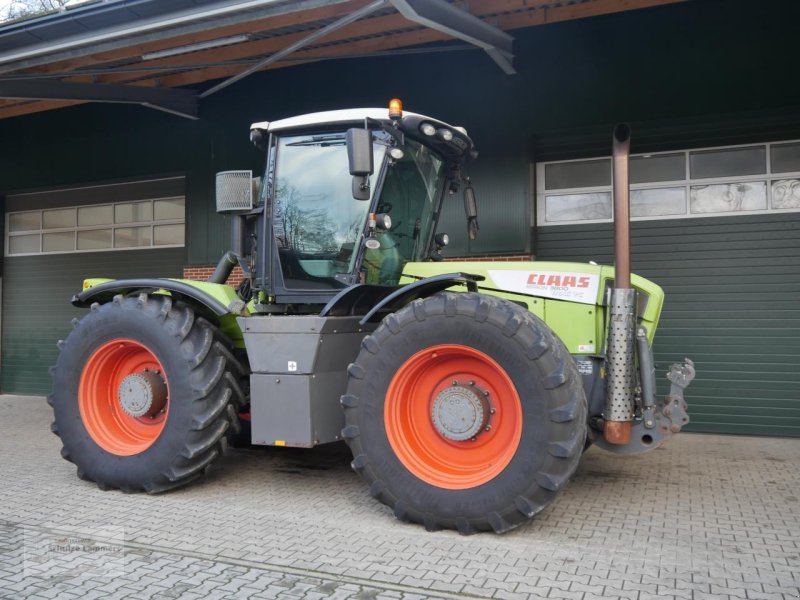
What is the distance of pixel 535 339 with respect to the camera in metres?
4.42

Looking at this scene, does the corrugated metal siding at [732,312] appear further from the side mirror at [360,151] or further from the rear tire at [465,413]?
the side mirror at [360,151]

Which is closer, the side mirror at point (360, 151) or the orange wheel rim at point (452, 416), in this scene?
the orange wheel rim at point (452, 416)

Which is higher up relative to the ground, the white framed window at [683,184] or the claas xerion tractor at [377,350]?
the white framed window at [683,184]

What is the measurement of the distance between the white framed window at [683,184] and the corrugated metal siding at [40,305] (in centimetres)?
711

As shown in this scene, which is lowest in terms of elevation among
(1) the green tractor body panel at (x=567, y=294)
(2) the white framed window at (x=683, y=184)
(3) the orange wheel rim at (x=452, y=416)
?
(3) the orange wheel rim at (x=452, y=416)

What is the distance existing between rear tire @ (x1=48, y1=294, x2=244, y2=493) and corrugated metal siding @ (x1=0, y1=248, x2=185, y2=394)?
20.9 feet

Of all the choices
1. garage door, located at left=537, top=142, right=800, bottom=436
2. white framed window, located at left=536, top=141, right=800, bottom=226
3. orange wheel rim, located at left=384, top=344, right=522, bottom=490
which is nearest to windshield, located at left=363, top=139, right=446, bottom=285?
orange wheel rim, located at left=384, top=344, right=522, bottom=490

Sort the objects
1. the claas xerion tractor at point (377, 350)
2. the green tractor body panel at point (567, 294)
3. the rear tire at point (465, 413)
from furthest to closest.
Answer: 1. the green tractor body panel at point (567, 294)
2. the claas xerion tractor at point (377, 350)
3. the rear tire at point (465, 413)

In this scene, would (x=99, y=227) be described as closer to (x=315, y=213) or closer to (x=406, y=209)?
(x=315, y=213)

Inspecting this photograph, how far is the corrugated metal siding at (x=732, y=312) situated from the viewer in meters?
8.15

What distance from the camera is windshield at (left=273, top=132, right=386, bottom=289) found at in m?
5.55

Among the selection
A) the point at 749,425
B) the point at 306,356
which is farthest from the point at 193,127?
the point at 749,425

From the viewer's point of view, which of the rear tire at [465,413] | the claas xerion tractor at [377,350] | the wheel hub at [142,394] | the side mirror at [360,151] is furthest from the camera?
the wheel hub at [142,394]

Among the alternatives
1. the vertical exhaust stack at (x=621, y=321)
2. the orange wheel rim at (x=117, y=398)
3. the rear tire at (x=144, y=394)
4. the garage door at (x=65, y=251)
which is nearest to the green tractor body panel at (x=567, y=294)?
the vertical exhaust stack at (x=621, y=321)
